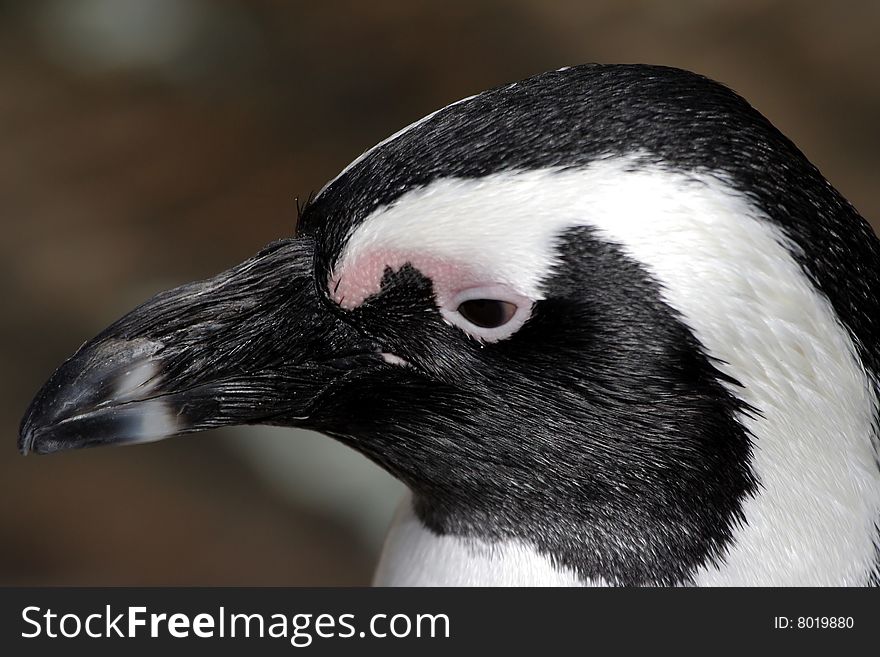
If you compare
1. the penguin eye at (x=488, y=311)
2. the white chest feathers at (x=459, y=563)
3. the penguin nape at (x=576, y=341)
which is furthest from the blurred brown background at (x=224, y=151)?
the penguin eye at (x=488, y=311)

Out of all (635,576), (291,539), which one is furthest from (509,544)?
(291,539)

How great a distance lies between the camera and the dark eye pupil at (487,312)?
2.74 feet

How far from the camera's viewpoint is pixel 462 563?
1.02m

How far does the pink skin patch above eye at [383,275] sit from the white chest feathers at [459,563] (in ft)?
0.81

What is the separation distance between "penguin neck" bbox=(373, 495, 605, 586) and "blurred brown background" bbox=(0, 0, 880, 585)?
1060 mm

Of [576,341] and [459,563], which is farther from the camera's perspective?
[459,563]

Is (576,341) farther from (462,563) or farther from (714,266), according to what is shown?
(462,563)

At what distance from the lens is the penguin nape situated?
2.65 ft

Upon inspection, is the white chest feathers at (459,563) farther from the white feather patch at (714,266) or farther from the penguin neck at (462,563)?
the white feather patch at (714,266)

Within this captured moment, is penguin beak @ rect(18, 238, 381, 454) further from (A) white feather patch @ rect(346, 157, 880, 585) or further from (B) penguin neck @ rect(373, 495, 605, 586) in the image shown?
(B) penguin neck @ rect(373, 495, 605, 586)

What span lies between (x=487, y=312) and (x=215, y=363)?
22 cm

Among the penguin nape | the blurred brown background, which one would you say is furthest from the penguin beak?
the blurred brown background

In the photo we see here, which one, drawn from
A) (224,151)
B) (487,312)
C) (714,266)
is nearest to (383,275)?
(487,312)

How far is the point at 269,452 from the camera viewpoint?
88.3 inches
